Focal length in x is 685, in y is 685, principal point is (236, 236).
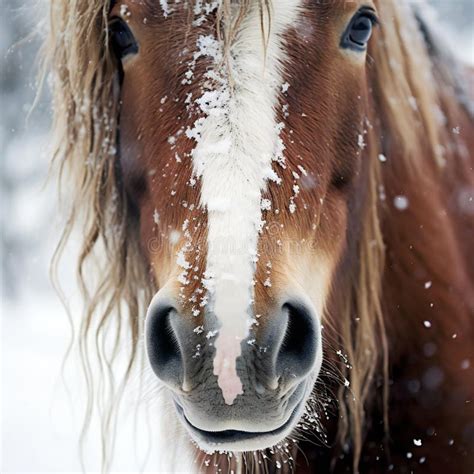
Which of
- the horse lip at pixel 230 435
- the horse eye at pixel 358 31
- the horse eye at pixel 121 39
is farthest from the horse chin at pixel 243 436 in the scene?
the horse eye at pixel 121 39

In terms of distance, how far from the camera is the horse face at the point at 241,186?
1353 mm

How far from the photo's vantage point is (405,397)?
2.07m

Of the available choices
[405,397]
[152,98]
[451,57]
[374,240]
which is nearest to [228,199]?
Result: [152,98]

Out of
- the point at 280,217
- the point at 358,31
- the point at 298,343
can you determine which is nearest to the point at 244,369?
the point at 298,343

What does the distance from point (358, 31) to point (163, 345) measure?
3.26ft

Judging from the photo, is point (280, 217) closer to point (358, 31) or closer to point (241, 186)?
point (241, 186)

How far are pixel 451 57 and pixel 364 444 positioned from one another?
4.50 ft

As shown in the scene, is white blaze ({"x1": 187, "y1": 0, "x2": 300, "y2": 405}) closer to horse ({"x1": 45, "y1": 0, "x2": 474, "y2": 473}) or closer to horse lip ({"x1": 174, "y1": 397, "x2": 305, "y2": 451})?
horse ({"x1": 45, "y1": 0, "x2": 474, "y2": 473})

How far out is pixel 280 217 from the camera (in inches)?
60.2

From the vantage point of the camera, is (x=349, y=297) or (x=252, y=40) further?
(x=349, y=297)

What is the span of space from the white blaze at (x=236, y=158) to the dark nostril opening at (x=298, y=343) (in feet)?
0.37

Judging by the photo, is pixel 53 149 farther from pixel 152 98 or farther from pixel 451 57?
pixel 451 57

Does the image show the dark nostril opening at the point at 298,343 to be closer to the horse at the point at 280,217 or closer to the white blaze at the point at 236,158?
the horse at the point at 280,217

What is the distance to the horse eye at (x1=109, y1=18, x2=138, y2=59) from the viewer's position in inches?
73.6
